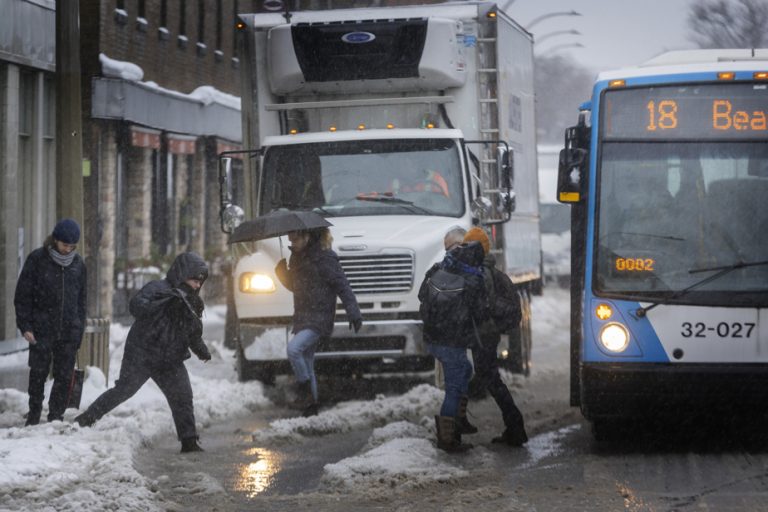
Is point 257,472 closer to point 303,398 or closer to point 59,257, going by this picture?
point 59,257

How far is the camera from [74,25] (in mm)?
14914

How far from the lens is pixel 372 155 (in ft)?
52.5

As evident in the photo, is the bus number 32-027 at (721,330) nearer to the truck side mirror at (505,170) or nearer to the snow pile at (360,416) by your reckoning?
the snow pile at (360,416)

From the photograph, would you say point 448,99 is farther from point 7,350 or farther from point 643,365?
point 7,350

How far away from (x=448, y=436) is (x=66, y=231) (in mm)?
3444

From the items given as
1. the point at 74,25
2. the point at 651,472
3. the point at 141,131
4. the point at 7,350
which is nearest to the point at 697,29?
the point at 141,131

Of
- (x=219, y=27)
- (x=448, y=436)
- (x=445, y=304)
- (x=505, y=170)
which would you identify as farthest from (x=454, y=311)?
(x=219, y=27)

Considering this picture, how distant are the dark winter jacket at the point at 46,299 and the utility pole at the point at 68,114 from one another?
177 cm

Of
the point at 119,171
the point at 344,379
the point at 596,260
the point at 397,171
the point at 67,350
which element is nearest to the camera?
the point at 596,260

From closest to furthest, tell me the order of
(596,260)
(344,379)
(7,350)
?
(596,260), (344,379), (7,350)

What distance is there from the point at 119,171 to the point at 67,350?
1537cm

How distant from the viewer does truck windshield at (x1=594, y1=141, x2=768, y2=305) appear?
11547 mm

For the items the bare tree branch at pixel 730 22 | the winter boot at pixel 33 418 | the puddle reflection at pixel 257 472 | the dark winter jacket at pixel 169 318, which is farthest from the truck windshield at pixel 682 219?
the bare tree branch at pixel 730 22

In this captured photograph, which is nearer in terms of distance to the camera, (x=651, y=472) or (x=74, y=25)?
(x=651, y=472)
